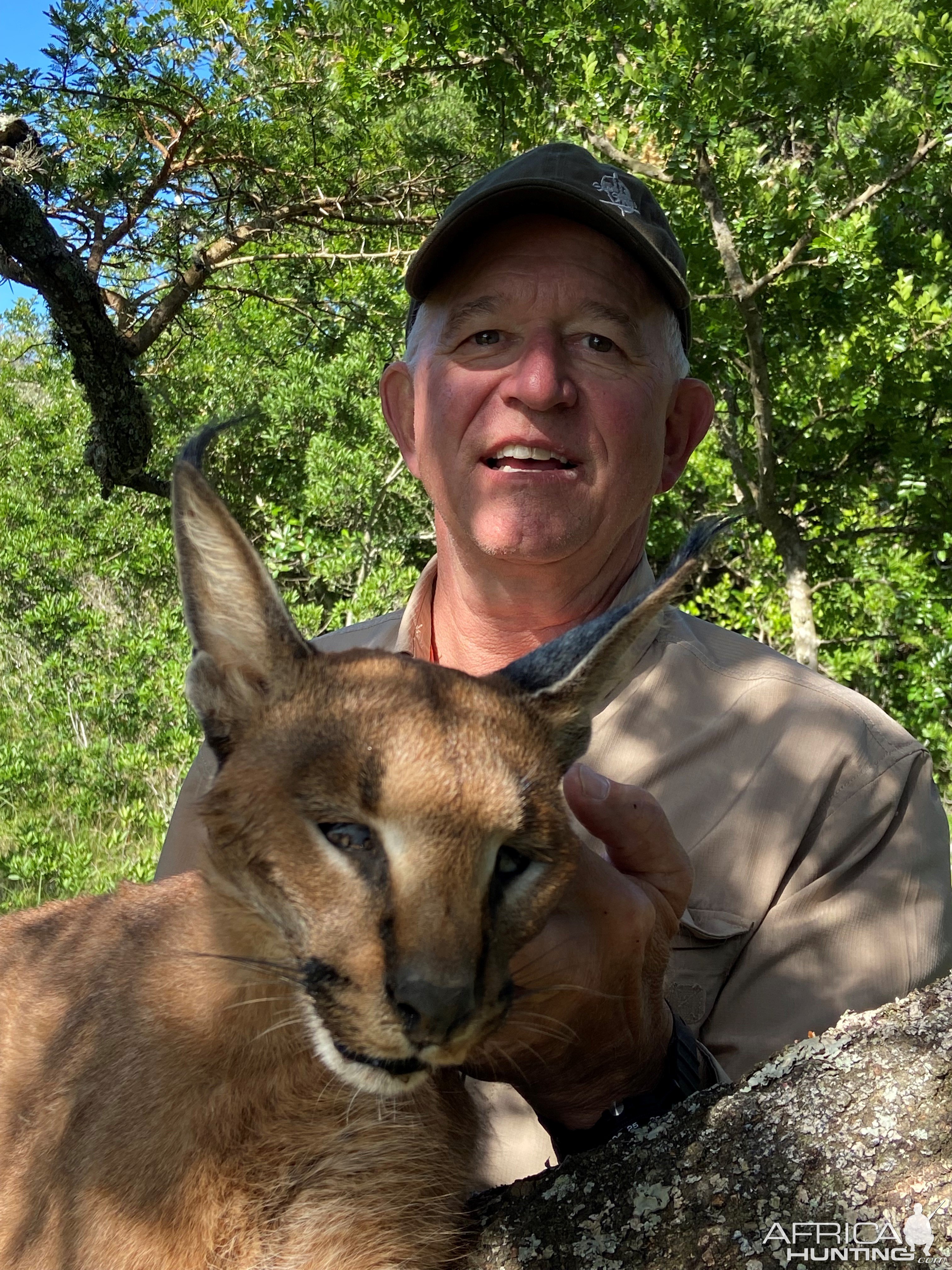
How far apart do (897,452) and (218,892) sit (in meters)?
9.40

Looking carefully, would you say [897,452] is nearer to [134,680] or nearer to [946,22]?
[946,22]

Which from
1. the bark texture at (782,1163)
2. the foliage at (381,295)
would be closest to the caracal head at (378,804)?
the bark texture at (782,1163)

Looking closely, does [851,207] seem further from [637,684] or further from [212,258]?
[637,684]

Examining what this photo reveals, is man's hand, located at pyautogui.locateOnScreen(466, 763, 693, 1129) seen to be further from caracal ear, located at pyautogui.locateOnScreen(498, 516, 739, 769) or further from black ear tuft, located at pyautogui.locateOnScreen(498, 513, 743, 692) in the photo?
black ear tuft, located at pyautogui.locateOnScreen(498, 513, 743, 692)

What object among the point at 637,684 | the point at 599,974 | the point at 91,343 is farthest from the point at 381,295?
the point at 599,974

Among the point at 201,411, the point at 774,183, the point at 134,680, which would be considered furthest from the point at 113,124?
the point at 774,183

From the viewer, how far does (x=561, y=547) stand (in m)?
3.74

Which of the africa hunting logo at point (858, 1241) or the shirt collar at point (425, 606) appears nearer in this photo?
the africa hunting logo at point (858, 1241)

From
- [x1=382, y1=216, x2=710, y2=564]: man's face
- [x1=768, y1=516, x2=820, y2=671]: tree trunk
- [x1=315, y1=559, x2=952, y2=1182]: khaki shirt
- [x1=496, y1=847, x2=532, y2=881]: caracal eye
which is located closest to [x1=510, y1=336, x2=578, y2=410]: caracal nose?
[x1=382, y1=216, x2=710, y2=564]: man's face

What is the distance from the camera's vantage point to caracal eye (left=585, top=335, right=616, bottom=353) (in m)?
3.82

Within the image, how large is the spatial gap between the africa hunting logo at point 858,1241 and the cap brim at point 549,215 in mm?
3017

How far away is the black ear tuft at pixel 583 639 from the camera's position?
2.34 m

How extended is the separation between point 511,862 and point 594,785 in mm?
328

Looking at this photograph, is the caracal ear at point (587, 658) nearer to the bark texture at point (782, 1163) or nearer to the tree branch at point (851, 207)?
the bark texture at point (782, 1163)
